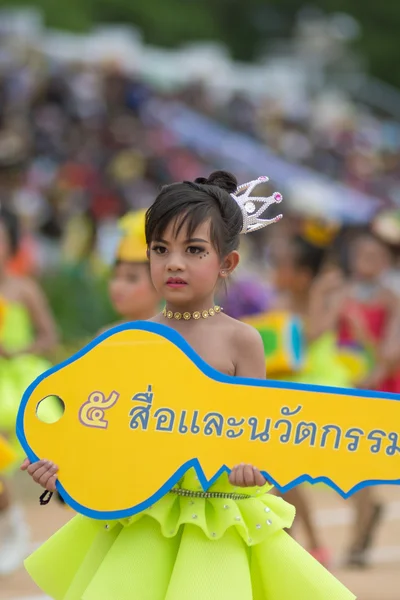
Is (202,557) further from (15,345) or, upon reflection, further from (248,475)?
(15,345)

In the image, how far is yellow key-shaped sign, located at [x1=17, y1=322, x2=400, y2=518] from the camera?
4.10 meters

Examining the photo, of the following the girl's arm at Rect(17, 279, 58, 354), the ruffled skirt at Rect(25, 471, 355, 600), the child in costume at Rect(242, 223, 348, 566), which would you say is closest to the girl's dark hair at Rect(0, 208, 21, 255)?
the girl's arm at Rect(17, 279, 58, 354)

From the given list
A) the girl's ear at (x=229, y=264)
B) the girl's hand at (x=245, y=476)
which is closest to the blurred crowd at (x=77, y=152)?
the girl's ear at (x=229, y=264)

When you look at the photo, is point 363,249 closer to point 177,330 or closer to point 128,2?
point 177,330

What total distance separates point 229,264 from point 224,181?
30 centimetres

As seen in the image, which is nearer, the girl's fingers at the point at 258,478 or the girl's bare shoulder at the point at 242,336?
the girl's fingers at the point at 258,478

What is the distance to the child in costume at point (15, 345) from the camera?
7.33 meters

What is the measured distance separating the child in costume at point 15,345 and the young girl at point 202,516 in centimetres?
297

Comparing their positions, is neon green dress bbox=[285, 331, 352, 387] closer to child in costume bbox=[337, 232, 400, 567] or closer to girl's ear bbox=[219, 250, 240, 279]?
child in costume bbox=[337, 232, 400, 567]

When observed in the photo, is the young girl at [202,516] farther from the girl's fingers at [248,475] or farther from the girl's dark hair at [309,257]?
the girl's dark hair at [309,257]

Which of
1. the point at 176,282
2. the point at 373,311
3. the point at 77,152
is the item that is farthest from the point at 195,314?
the point at 77,152

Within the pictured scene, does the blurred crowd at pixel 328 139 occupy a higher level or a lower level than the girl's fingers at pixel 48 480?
higher

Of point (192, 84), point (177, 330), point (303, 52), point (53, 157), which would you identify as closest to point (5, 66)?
point (53, 157)

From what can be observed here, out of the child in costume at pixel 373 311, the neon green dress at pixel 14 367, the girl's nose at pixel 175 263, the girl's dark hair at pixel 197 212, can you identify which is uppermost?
the girl's dark hair at pixel 197 212
